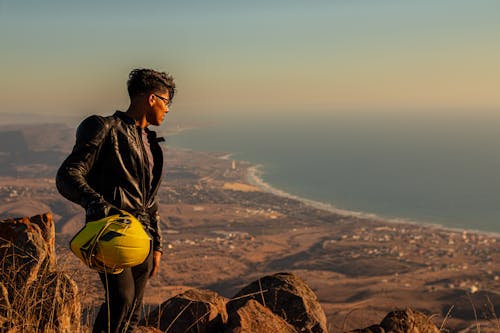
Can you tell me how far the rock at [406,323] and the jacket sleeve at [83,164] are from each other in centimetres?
340

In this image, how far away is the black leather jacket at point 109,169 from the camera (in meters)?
3.03

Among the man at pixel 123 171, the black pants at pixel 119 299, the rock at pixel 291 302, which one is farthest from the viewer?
the rock at pixel 291 302

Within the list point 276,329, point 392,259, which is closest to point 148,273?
point 276,329

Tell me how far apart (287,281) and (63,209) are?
135416 millimetres

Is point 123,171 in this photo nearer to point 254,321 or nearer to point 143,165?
point 143,165

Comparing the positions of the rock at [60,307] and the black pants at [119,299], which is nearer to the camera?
the black pants at [119,299]

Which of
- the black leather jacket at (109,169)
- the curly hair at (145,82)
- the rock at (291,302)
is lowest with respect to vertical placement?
the rock at (291,302)

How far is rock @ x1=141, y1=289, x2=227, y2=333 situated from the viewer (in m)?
5.26

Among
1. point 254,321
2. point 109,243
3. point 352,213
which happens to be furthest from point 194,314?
point 352,213

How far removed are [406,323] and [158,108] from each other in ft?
11.1

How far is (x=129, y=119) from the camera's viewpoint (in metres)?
3.52

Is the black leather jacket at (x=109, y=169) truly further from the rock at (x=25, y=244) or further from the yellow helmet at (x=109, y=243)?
the rock at (x=25, y=244)

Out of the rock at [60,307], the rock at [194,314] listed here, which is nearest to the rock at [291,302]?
the rock at [194,314]

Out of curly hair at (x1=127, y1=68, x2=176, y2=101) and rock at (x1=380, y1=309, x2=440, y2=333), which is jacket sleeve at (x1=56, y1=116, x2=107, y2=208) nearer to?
curly hair at (x1=127, y1=68, x2=176, y2=101)
